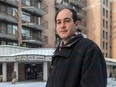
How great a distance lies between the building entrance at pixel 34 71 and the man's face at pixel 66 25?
40214mm

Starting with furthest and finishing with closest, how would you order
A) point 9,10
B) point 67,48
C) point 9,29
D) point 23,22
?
point 23,22, point 9,10, point 9,29, point 67,48

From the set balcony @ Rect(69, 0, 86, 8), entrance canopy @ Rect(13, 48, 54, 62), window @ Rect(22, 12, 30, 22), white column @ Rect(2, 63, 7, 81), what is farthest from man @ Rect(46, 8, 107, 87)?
balcony @ Rect(69, 0, 86, 8)

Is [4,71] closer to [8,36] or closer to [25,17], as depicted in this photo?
[8,36]

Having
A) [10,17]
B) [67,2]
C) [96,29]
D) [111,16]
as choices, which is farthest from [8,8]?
[111,16]

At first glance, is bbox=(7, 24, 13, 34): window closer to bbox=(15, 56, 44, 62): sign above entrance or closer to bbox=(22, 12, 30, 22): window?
bbox=(22, 12, 30, 22): window

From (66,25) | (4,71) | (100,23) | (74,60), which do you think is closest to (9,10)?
(4,71)

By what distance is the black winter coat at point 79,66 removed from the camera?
7.15 ft

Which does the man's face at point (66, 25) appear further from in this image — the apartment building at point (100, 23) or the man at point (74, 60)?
the apartment building at point (100, 23)

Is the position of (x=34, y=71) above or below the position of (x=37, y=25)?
below

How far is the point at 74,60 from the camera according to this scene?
2.28 meters

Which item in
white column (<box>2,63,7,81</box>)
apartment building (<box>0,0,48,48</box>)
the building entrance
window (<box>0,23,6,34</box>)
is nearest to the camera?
white column (<box>2,63,7,81</box>)

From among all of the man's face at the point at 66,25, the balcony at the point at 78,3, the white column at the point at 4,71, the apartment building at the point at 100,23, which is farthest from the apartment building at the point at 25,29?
the man's face at the point at 66,25

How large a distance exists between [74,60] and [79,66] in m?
0.06

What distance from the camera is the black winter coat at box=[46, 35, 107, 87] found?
2.18 m
